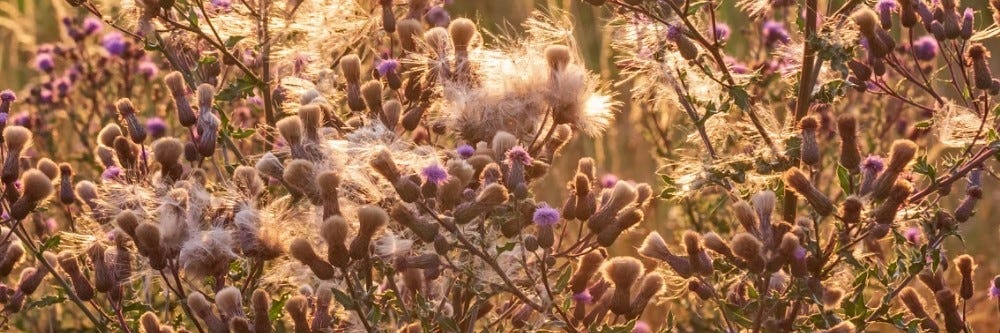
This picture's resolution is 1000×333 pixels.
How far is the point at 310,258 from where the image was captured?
2.91 meters

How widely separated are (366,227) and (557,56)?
736 millimetres

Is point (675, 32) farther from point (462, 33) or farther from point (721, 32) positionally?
point (721, 32)

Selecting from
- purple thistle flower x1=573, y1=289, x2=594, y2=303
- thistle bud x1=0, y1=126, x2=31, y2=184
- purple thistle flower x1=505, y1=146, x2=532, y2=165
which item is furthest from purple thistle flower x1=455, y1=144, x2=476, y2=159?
thistle bud x1=0, y1=126, x2=31, y2=184

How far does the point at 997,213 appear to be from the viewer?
7371 millimetres

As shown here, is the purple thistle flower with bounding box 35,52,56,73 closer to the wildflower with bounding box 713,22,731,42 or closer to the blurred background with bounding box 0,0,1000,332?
the blurred background with bounding box 0,0,1000,332

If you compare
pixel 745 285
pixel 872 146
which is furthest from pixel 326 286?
pixel 872 146

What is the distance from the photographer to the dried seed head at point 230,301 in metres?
2.97

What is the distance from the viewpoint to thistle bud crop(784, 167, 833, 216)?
300 centimetres

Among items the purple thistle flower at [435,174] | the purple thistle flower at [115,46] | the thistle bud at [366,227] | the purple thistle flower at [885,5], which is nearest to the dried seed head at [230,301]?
the thistle bud at [366,227]

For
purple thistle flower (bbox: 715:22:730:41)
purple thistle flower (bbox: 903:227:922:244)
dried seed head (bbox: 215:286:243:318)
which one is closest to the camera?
dried seed head (bbox: 215:286:243:318)

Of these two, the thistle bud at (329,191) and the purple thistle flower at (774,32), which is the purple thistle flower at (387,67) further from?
the purple thistle flower at (774,32)

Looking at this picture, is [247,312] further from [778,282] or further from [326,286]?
[778,282]

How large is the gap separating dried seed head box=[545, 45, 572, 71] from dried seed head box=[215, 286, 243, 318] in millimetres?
922

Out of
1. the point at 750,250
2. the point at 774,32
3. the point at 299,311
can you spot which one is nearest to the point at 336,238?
the point at 299,311
